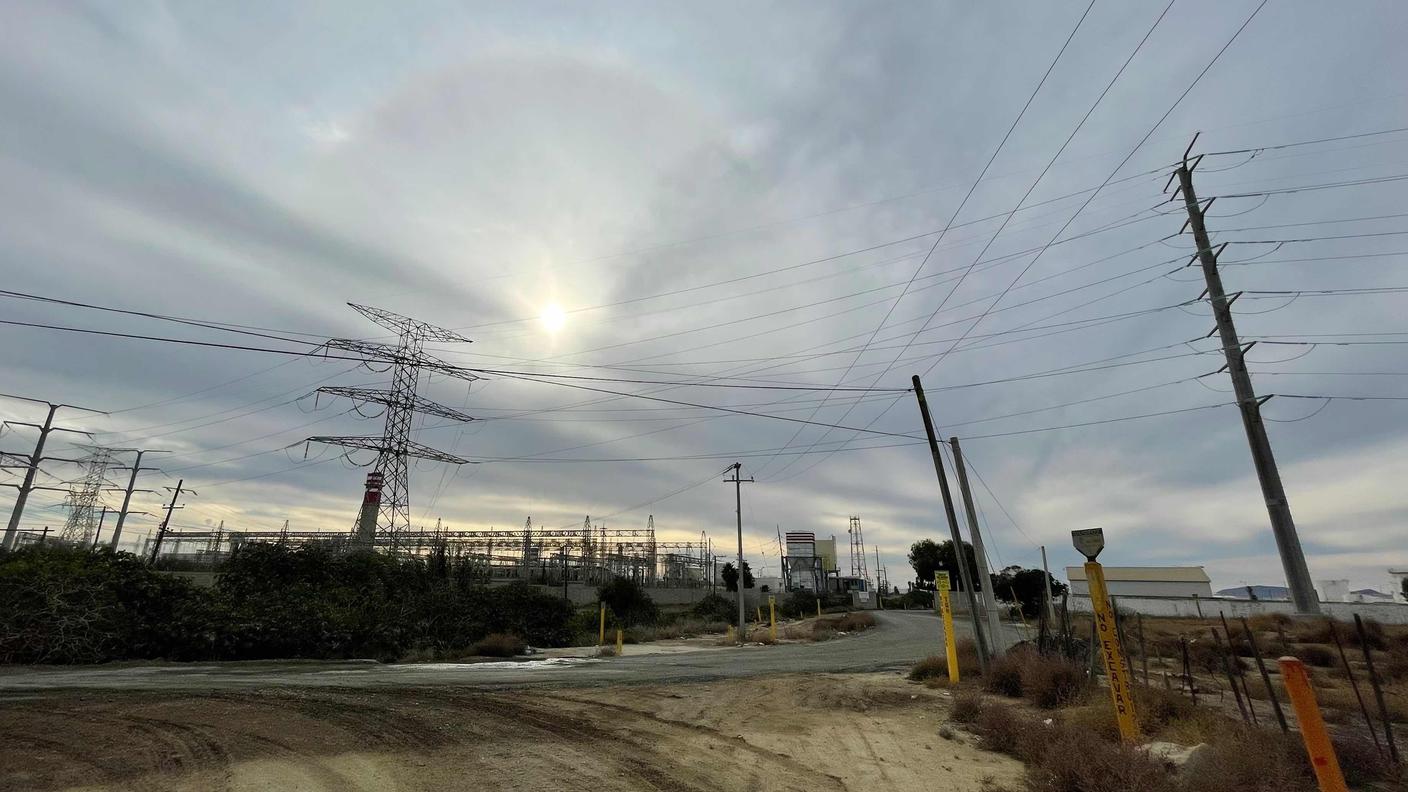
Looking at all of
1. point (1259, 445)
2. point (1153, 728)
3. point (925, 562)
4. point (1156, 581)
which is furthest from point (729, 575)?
point (1153, 728)

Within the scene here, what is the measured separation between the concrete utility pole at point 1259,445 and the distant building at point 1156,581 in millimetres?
66792

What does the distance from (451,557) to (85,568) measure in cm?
1896

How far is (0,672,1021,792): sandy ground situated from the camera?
684 cm

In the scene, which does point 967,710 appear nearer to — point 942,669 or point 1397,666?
point 942,669

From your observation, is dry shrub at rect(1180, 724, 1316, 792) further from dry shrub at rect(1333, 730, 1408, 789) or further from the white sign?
the white sign

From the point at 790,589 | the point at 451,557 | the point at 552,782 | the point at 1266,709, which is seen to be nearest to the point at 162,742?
the point at 552,782

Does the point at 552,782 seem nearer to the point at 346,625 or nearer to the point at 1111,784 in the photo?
the point at 1111,784

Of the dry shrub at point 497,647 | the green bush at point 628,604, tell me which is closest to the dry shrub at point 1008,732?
the dry shrub at point 497,647

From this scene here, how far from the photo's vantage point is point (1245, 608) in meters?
43.9

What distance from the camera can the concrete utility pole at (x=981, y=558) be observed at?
1656cm

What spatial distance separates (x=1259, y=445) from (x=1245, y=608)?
101 feet

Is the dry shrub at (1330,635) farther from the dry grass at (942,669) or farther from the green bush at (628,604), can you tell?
the green bush at (628,604)

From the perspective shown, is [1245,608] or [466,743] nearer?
[466,743]

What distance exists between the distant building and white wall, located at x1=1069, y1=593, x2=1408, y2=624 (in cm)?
2899
